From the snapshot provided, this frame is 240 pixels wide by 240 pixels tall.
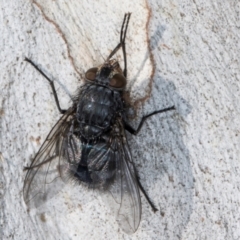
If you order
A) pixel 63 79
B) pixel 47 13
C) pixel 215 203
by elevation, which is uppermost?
pixel 47 13

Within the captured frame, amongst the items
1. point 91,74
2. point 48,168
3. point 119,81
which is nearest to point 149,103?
point 119,81

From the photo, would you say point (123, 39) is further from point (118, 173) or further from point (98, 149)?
point (118, 173)

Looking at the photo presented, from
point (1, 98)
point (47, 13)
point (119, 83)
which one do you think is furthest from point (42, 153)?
point (47, 13)

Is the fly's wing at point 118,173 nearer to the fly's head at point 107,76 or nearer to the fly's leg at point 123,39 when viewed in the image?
the fly's head at point 107,76

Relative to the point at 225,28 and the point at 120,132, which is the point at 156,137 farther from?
the point at 225,28

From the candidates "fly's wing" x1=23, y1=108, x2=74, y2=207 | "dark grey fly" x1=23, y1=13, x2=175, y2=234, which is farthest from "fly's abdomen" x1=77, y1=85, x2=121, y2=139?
"fly's wing" x1=23, y1=108, x2=74, y2=207

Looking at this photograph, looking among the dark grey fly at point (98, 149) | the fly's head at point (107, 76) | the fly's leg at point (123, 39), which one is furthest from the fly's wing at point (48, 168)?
the fly's leg at point (123, 39)
